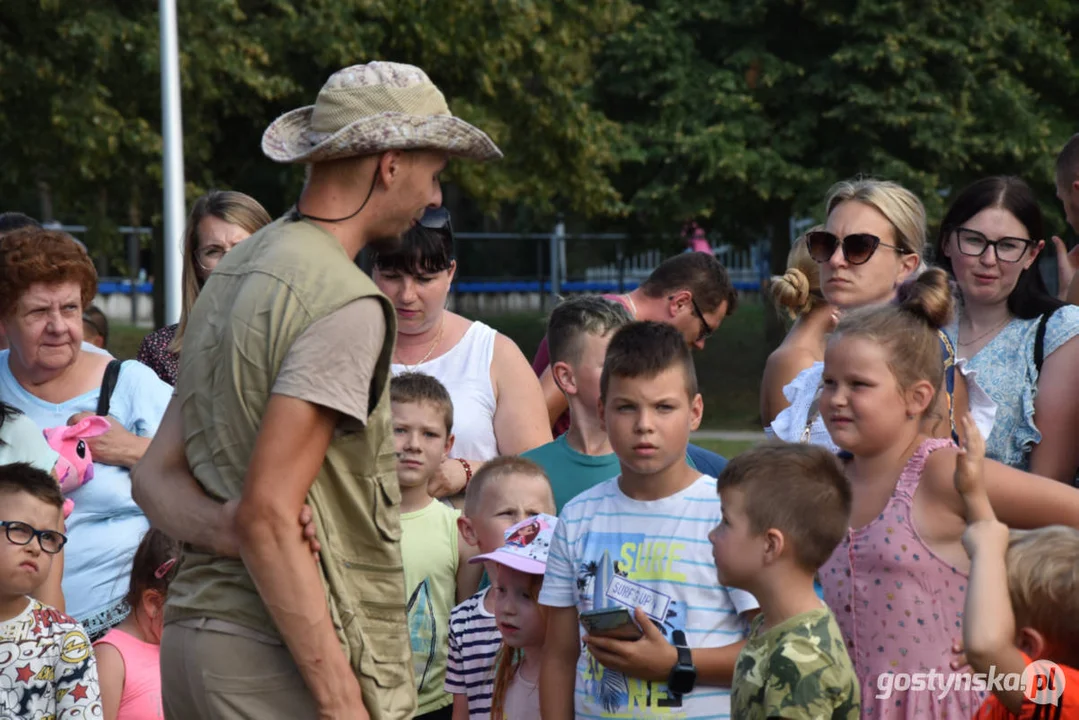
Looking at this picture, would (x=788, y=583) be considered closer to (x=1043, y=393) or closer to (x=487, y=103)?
(x=1043, y=393)

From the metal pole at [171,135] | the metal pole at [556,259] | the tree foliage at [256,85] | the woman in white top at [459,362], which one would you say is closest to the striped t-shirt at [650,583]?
the woman in white top at [459,362]

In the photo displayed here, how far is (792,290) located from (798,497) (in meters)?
2.27

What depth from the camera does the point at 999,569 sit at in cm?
321

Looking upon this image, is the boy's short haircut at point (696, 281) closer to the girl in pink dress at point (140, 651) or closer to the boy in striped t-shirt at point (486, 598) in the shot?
the boy in striped t-shirt at point (486, 598)

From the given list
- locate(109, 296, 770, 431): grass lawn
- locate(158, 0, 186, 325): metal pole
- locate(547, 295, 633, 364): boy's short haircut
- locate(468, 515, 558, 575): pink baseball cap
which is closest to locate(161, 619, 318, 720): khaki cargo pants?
locate(468, 515, 558, 575): pink baseball cap

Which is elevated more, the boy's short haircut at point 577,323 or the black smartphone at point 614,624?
the boy's short haircut at point 577,323

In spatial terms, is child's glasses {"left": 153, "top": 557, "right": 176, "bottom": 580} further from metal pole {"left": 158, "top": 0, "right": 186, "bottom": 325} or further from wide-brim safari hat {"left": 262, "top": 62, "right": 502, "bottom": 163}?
metal pole {"left": 158, "top": 0, "right": 186, "bottom": 325}

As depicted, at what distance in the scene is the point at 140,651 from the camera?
4.91 m

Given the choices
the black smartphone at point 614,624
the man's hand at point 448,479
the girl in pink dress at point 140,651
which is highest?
the man's hand at point 448,479

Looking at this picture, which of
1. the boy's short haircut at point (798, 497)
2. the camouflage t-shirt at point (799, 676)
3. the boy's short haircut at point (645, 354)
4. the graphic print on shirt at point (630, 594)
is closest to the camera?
the camouflage t-shirt at point (799, 676)

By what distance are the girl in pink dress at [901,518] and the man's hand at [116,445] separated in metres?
2.35

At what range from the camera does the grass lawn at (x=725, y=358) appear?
838 inches

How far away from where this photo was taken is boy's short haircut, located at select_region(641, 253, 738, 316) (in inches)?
251

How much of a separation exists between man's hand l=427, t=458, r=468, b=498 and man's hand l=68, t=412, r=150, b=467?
1.01 metres
